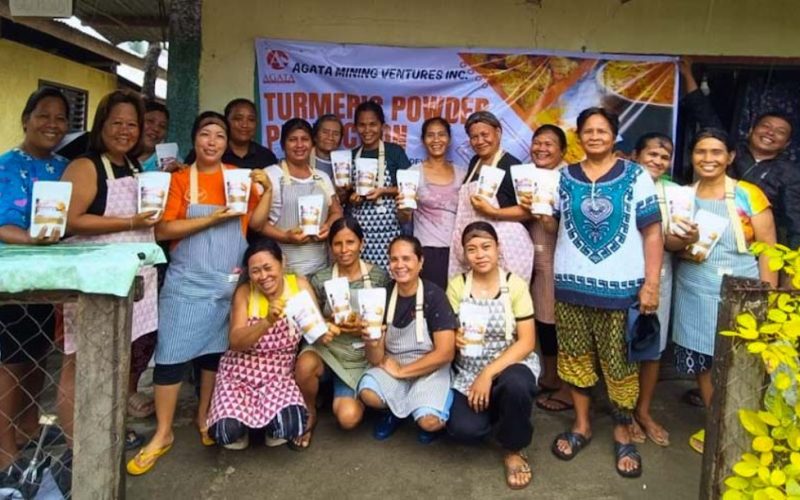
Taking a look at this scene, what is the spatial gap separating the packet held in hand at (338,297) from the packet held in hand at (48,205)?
44.5 inches

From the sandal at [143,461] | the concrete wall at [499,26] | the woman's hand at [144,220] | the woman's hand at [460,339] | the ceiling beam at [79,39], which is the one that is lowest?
the sandal at [143,461]

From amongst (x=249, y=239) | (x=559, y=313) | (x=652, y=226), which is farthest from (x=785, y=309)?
(x=249, y=239)

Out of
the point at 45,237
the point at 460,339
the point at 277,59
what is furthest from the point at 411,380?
the point at 277,59

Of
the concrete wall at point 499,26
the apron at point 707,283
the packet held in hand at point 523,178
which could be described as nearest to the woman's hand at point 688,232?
the apron at point 707,283

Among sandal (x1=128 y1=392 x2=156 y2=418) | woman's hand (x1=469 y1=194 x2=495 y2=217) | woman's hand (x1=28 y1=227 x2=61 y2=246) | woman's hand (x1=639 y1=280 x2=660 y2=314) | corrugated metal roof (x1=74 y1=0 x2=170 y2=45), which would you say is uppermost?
corrugated metal roof (x1=74 y1=0 x2=170 y2=45)

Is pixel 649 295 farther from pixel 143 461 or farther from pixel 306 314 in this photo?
pixel 143 461

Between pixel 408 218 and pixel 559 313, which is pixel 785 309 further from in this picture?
pixel 408 218

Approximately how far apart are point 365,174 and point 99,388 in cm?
184

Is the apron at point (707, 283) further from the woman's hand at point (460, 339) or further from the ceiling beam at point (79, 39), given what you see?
the ceiling beam at point (79, 39)

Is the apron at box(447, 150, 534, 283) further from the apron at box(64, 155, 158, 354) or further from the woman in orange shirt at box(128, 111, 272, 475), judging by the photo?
the apron at box(64, 155, 158, 354)

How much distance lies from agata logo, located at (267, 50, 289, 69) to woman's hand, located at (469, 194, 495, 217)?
1.79 m

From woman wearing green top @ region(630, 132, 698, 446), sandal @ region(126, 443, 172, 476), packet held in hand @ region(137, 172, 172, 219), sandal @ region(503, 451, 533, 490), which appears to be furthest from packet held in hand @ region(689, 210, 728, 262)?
sandal @ region(126, 443, 172, 476)

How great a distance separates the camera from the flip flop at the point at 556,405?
3.55 metres

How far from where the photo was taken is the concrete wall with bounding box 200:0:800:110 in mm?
4066
